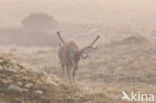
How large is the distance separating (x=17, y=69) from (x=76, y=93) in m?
1.59

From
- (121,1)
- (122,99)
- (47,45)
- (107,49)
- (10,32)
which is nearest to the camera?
(122,99)

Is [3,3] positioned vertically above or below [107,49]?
above

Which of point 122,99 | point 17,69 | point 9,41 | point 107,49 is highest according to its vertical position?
point 9,41

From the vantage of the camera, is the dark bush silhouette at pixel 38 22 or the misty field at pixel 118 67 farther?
the dark bush silhouette at pixel 38 22

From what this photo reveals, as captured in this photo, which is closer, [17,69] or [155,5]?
[17,69]

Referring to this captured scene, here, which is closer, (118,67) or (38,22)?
(118,67)

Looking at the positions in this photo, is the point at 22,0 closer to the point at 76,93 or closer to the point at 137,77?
the point at 137,77

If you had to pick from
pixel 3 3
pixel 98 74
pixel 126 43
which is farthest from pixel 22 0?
pixel 98 74

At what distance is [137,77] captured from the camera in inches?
674

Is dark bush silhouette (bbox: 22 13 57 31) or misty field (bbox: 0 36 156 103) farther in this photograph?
dark bush silhouette (bbox: 22 13 57 31)

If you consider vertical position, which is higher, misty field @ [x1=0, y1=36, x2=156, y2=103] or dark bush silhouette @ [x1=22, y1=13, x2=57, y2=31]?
dark bush silhouette @ [x1=22, y1=13, x2=57, y2=31]

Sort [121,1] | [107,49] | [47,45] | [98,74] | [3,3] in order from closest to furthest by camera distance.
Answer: [98,74] < [107,49] < [47,45] < [3,3] < [121,1]

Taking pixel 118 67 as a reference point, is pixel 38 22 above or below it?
above

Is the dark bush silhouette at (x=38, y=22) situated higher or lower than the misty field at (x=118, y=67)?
higher
